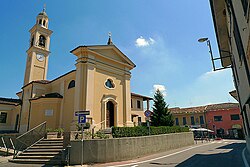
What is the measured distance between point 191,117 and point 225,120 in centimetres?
771

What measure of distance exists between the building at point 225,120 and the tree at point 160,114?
23.7 m

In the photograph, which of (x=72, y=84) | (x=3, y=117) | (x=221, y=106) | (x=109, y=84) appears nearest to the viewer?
(x=72, y=84)

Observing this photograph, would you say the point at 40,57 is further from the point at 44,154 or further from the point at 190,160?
the point at 190,160

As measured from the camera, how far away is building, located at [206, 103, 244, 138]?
39250mm

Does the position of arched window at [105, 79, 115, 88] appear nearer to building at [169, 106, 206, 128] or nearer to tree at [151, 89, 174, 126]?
tree at [151, 89, 174, 126]

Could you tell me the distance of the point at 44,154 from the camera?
433 inches

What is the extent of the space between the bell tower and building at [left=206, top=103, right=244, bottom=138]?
38516mm

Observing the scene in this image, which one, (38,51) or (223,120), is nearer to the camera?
(38,51)

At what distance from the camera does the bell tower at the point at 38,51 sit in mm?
30562

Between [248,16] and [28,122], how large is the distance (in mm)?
21947

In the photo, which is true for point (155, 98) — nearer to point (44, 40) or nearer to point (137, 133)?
point (137, 133)

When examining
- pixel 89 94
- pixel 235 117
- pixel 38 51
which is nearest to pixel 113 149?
pixel 89 94

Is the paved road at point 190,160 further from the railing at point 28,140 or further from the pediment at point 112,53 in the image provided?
the pediment at point 112,53

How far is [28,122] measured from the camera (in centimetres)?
2006
